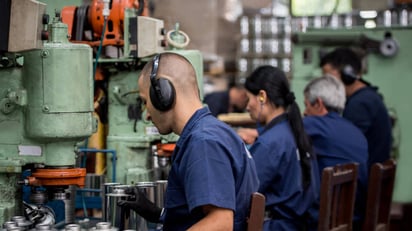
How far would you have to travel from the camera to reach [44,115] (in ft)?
9.87

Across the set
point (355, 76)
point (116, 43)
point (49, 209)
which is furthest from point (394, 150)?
point (49, 209)

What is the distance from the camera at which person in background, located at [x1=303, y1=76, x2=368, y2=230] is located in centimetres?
466

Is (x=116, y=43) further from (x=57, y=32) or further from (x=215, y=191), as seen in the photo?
(x=215, y=191)

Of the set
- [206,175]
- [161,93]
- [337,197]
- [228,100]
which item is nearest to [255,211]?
Answer: [206,175]

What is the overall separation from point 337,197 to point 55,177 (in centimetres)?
162

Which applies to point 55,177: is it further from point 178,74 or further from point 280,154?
point 280,154

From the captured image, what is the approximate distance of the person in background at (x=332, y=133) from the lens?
184 inches

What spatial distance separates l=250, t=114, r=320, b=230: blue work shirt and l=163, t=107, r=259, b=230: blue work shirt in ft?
3.39

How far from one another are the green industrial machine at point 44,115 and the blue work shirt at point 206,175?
498 millimetres

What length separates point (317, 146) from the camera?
15.4ft

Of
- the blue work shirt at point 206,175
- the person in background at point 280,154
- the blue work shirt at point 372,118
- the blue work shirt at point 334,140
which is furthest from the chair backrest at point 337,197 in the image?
the blue work shirt at point 372,118

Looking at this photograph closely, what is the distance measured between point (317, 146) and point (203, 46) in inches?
121

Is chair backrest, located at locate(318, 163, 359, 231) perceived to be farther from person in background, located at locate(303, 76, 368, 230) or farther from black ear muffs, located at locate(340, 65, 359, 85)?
black ear muffs, located at locate(340, 65, 359, 85)

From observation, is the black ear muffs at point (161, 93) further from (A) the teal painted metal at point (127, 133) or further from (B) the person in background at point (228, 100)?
(B) the person in background at point (228, 100)
